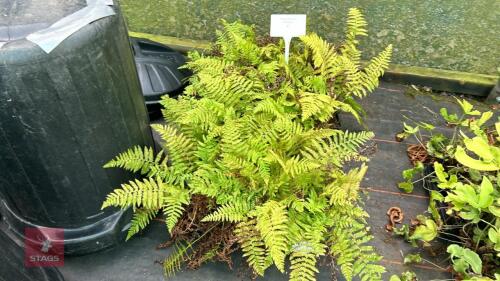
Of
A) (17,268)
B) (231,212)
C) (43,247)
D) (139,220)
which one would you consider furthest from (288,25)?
(17,268)

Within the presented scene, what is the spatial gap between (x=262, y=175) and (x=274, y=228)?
362 millimetres

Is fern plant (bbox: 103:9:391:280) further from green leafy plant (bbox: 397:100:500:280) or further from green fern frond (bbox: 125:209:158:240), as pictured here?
green leafy plant (bbox: 397:100:500:280)

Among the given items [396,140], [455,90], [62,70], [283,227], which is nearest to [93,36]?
[62,70]

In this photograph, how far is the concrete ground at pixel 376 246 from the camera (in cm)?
262

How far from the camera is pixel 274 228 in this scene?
229 centimetres

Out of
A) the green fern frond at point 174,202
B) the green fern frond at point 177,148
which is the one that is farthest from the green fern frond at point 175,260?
the green fern frond at point 177,148

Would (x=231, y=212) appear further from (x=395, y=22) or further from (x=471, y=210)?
(x=395, y=22)

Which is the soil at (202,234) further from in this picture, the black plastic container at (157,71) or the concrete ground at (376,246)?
the black plastic container at (157,71)

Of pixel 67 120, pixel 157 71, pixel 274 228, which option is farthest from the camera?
pixel 157 71

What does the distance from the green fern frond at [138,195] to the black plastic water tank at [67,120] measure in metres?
0.16

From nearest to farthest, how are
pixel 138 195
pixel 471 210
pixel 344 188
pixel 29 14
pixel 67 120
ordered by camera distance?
pixel 29 14
pixel 67 120
pixel 138 195
pixel 344 188
pixel 471 210

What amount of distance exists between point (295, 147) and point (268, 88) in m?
0.75

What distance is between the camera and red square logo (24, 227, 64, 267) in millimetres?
2547

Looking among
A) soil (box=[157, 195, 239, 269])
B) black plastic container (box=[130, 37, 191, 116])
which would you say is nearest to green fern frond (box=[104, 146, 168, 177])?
soil (box=[157, 195, 239, 269])
